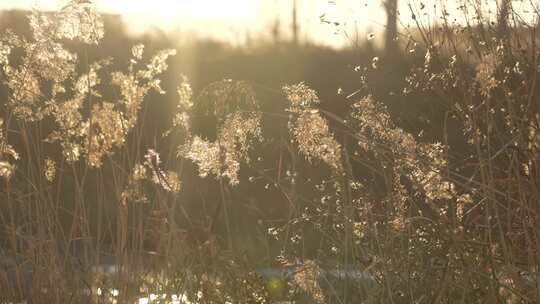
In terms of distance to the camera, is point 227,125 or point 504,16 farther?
point 504,16

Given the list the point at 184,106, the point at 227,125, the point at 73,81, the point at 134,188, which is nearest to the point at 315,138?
the point at 227,125

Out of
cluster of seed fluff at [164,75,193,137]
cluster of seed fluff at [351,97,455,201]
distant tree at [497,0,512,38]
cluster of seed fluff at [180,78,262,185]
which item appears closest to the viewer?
cluster of seed fluff at [351,97,455,201]

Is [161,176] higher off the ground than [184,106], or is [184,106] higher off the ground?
[184,106]

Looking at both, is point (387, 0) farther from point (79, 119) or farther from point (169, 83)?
point (169, 83)

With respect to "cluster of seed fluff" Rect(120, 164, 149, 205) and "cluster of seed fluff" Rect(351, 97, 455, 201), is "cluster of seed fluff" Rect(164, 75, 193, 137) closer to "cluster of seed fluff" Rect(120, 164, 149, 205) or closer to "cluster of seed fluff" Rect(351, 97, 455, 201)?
"cluster of seed fluff" Rect(120, 164, 149, 205)

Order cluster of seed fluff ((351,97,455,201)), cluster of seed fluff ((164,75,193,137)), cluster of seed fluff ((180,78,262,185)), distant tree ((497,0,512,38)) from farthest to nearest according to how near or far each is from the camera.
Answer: distant tree ((497,0,512,38)), cluster of seed fluff ((164,75,193,137)), cluster of seed fluff ((180,78,262,185)), cluster of seed fluff ((351,97,455,201))

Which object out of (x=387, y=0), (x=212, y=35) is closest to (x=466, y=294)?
(x=387, y=0)

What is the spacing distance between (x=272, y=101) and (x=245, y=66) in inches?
58.6

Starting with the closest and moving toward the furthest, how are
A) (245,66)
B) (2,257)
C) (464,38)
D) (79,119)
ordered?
(79,119), (2,257), (464,38), (245,66)

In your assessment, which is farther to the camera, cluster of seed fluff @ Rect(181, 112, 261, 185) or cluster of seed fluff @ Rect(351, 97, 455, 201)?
cluster of seed fluff @ Rect(181, 112, 261, 185)

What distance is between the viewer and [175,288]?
134 inches

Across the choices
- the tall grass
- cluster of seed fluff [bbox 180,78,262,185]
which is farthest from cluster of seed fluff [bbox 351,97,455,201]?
cluster of seed fluff [bbox 180,78,262,185]

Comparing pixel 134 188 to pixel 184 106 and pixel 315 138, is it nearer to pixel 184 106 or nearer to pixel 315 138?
pixel 184 106

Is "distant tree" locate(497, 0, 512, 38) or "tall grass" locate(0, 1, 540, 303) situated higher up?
"distant tree" locate(497, 0, 512, 38)
